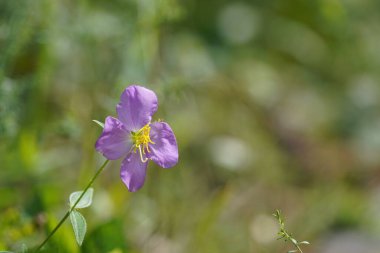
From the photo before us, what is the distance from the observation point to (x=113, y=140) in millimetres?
1285

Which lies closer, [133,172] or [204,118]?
[133,172]

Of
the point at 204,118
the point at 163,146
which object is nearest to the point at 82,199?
the point at 163,146

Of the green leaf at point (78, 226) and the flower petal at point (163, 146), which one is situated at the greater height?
the flower petal at point (163, 146)

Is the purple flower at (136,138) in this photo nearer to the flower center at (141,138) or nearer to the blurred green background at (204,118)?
the flower center at (141,138)

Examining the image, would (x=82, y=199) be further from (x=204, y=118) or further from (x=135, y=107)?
(x=204, y=118)

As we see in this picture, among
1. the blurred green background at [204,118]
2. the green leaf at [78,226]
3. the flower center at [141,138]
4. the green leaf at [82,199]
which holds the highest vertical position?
the blurred green background at [204,118]

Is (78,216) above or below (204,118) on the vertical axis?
below

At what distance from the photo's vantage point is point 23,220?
169 centimetres

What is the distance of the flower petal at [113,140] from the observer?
1.26 m

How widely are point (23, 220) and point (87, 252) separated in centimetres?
18

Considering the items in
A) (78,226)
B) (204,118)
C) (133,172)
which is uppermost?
(204,118)

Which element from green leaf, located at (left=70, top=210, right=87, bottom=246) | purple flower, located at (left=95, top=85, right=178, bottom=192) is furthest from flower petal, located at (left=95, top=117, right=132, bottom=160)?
green leaf, located at (left=70, top=210, right=87, bottom=246)

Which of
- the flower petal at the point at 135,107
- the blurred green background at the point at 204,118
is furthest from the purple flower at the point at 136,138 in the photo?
the blurred green background at the point at 204,118

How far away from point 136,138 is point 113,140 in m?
0.05
